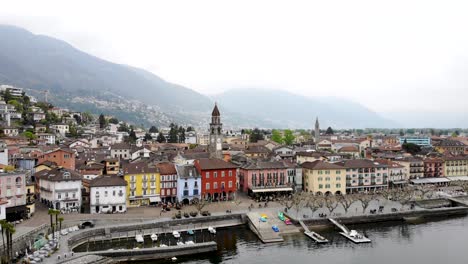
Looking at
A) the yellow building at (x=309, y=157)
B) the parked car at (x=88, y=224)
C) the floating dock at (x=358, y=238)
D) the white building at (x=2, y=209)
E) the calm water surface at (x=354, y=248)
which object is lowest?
the calm water surface at (x=354, y=248)

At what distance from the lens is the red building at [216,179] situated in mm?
69812

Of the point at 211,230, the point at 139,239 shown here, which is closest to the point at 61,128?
the point at 211,230

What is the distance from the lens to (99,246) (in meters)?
49.4

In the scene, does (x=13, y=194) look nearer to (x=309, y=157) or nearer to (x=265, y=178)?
(x=265, y=178)

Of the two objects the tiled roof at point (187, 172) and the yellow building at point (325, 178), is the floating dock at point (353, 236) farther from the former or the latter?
the tiled roof at point (187, 172)

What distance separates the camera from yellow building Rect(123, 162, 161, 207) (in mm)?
66062

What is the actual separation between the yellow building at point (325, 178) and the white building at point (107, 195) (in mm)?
36016

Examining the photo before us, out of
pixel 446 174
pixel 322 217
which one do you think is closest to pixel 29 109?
pixel 322 217

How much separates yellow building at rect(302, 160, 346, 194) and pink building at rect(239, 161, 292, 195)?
450 centimetres

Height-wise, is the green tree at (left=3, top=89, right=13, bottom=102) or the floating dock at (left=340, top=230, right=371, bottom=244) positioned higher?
the green tree at (left=3, top=89, right=13, bottom=102)

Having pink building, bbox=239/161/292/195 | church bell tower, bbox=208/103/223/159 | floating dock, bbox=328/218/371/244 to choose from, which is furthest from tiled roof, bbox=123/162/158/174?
floating dock, bbox=328/218/371/244

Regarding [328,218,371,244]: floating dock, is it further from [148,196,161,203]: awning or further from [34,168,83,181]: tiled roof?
[34,168,83,181]: tiled roof

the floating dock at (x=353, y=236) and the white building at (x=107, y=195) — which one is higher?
the white building at (x=107, y=195)

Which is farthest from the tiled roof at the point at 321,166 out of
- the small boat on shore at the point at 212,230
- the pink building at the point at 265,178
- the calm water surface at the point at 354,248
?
the small boat on shore at the point at 212,230
